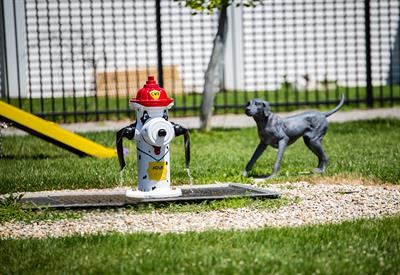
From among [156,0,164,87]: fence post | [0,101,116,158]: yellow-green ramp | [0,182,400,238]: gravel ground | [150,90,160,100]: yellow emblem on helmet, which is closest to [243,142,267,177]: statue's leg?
[0,182,400,238]: gravel ground

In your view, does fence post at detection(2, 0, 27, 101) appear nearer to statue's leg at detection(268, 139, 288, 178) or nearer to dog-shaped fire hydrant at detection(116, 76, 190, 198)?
statue's leg at detection(268, 139, 288, 178)

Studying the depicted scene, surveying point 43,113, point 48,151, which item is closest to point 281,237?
point 48,151

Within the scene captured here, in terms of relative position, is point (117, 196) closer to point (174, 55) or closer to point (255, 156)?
point (255, 156)

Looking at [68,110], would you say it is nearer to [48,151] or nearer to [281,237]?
[48,151]

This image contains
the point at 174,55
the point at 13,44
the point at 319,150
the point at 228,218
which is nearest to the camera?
the point at 228,218

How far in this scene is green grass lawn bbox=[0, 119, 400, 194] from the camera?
27.4 feet

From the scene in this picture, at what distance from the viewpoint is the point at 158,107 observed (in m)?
7.23

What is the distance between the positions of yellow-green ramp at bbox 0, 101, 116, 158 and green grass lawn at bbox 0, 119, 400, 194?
0.15m

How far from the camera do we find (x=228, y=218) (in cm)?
650

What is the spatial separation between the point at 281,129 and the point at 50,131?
9.23 ft

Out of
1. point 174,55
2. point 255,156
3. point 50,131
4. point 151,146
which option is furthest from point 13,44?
point 151,146

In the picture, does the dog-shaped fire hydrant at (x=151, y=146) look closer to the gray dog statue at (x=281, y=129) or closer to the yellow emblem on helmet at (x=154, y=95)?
the yellow emblem on helmet at (x=154, y=95)

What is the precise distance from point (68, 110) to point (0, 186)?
21.9ft

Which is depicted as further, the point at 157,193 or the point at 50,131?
the point at 50,131
